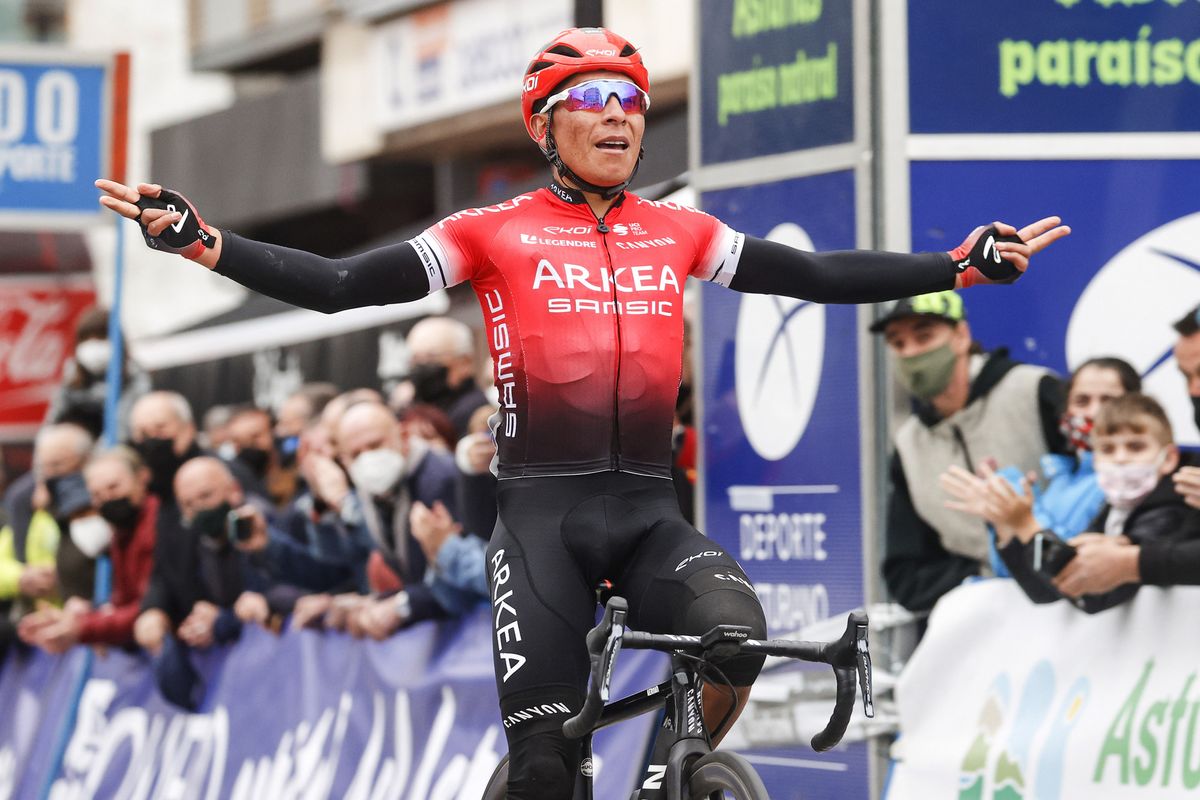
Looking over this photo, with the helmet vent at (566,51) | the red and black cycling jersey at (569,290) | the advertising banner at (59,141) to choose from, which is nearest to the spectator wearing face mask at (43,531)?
the advertising banner at (59,141)

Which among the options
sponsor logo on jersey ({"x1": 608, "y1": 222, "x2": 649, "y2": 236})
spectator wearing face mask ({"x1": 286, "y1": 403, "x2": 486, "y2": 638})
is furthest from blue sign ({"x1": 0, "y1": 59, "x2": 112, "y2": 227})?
sponsor logo on jersey ({"x1": 608, "y1": 222, "x2": 649, "y2": 236})

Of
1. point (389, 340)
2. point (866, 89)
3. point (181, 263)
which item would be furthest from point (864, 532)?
point (181, 263)

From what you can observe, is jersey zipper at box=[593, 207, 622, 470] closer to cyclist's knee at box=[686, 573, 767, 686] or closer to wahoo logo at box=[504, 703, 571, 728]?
cyclist's knee at box=[686, 573, 767, 686]

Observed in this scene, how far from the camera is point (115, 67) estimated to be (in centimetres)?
1371

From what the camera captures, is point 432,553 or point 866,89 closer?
point 866,89

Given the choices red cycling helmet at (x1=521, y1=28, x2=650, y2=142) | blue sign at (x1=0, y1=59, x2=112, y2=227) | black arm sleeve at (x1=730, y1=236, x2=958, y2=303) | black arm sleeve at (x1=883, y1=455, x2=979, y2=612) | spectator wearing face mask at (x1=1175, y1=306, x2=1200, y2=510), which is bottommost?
black arm sleeve at (x1=883, y1=455, x2=979, y2=612)

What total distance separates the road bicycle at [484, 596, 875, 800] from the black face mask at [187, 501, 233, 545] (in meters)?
6.04

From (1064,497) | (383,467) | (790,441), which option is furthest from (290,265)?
(383,467)

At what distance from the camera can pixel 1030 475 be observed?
7.75 m

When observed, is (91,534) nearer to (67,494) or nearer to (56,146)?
(67,494)

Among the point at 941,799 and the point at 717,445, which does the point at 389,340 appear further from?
the point at 941,799

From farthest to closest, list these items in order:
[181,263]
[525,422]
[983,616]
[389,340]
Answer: [181,263], [389,340], [983,616], [525,422]

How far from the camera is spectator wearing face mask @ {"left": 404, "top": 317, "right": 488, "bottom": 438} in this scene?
35.0 ft

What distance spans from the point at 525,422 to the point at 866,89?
3.19 metres
